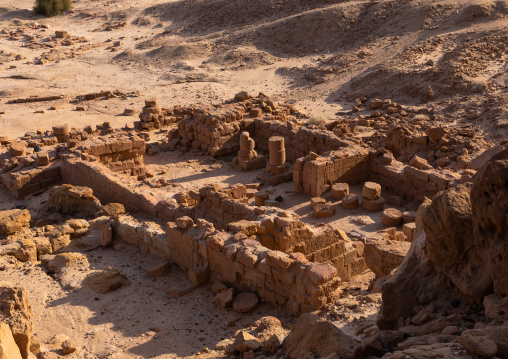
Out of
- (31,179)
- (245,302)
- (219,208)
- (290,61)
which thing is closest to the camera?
(245,302)

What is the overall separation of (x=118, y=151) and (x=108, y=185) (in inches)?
98.4

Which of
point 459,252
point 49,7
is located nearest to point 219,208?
point 459,252

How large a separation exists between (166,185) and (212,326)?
25.3ft

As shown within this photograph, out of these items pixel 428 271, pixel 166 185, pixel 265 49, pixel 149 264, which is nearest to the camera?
pixel 428 271

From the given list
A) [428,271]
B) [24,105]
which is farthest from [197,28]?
[428,271]

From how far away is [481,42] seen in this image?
2431 cm

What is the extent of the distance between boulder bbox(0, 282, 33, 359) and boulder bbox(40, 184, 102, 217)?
7.29m

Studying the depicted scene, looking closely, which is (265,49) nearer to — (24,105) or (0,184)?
(24,105)

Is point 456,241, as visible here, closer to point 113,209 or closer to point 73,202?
point 113,209

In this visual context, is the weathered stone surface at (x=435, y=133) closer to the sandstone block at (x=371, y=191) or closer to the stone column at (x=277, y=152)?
the sandstone block at (x=371, y=191)

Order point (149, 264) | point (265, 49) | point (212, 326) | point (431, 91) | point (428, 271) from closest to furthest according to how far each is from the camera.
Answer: point (428, 271), point (212, 326), point (149, 264), point (431, 91), point (265, 49)

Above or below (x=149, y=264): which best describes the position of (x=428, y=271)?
above

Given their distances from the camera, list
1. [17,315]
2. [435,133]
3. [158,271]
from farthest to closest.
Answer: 1. [435,133]
2. [158,271]
3. [17,315]

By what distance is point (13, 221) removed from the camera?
1290cm
